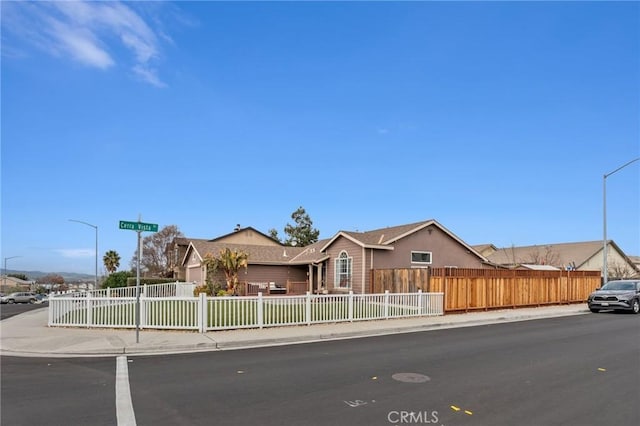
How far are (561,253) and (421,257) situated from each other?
3734cm

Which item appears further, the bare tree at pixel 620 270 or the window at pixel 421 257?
the bare tree at pixel 620 270

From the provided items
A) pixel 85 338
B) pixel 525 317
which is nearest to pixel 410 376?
Result: pixel 85 338

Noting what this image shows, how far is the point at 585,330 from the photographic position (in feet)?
49.5

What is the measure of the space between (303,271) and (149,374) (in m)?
27.1

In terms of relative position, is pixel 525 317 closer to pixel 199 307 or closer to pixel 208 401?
pixel 199 307

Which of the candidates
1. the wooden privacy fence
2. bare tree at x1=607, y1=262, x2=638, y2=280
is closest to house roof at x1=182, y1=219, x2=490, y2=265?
the wooden privacy fence

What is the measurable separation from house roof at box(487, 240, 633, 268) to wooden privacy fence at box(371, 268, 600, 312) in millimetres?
28464

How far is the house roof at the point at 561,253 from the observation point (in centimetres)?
5359

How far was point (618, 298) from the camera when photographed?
853 inches

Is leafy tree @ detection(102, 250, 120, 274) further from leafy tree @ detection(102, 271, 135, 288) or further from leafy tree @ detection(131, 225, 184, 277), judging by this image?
leafy tree @ detection(102, 271, 135, 288)

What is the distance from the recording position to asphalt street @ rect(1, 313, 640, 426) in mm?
5953

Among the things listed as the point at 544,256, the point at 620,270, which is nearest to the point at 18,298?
the point at 544,256

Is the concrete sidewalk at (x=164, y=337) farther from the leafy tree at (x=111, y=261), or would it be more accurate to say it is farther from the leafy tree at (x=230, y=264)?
the leafy tree at (x=111, y=261)

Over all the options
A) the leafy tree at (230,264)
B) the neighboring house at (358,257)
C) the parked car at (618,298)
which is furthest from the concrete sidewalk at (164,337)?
the leafy tree at (230,264)
